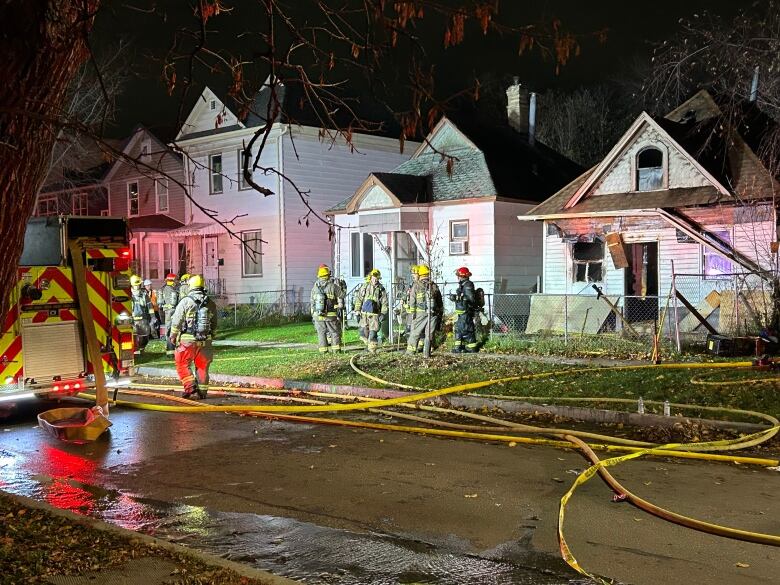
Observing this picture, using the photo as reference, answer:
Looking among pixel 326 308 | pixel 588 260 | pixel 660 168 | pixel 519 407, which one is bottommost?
pixel 519 407

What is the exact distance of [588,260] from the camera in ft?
67.2

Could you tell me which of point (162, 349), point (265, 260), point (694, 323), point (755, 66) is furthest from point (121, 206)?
point (755, 66)

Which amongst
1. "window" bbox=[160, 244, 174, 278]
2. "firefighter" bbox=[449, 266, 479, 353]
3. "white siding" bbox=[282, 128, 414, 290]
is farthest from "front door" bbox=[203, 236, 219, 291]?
"firefighter" bbox=[449, 266, 479, 353]

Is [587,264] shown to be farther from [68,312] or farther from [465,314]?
[68,312]

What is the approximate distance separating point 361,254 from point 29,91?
2175 centimetres

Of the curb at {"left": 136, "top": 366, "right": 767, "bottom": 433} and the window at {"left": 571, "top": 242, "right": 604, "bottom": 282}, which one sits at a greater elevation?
the window at {"left": 571, "top": 242, "right": 604, "bottom": 282}

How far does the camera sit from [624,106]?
4366 cm

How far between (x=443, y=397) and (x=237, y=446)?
356 cm

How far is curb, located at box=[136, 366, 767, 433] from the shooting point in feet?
30.0

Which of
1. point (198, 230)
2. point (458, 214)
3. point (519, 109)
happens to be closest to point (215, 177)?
point (198, 230)

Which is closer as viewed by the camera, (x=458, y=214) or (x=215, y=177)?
(x=458, y=214)

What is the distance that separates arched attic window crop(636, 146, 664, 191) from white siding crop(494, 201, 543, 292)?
4.10m

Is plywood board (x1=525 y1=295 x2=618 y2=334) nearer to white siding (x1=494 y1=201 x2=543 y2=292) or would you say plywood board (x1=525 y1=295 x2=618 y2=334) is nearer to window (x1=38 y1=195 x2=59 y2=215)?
white siding (x1=494 y1=201 x2=543 y2=292)

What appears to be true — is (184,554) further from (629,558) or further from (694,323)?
(694,323)
